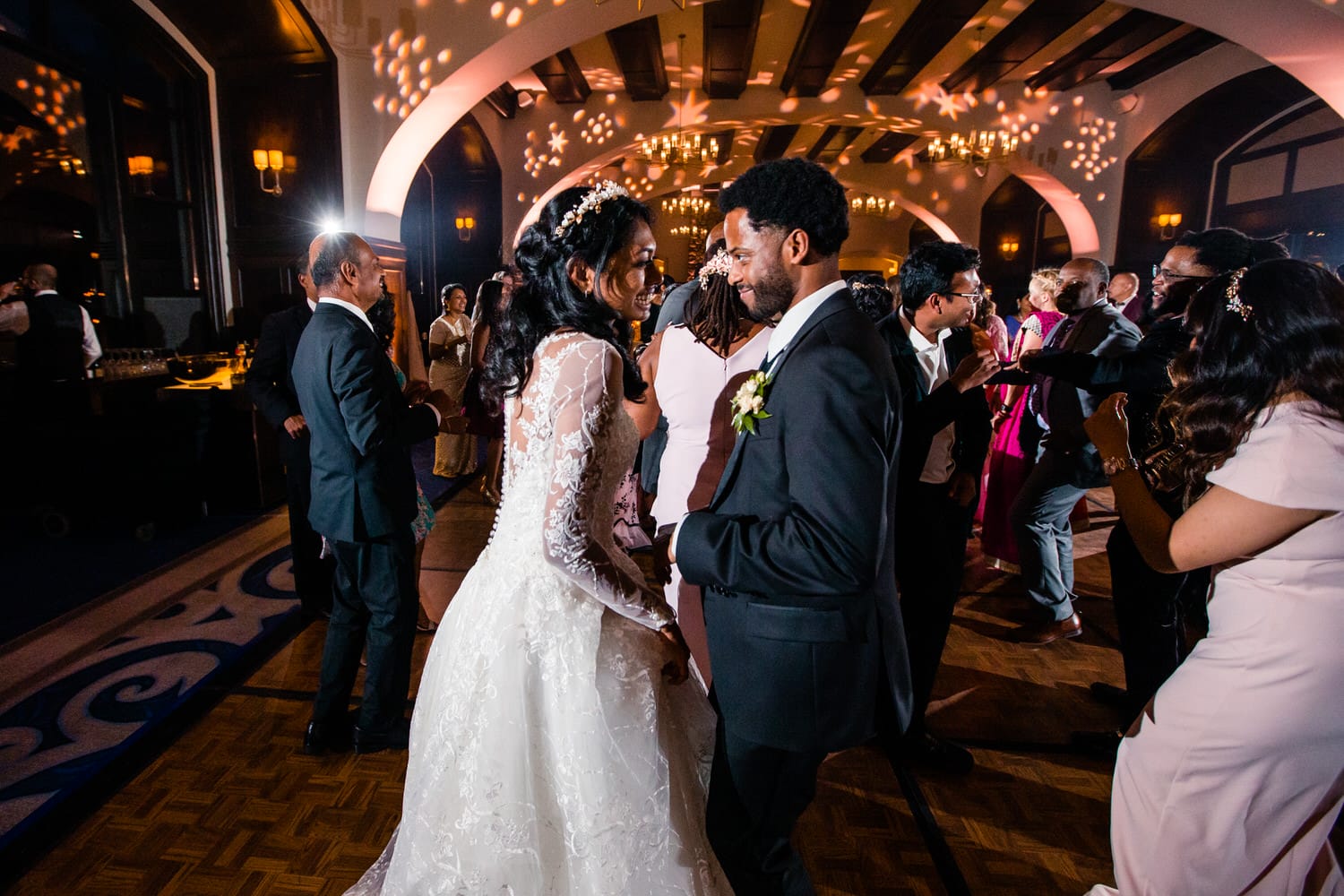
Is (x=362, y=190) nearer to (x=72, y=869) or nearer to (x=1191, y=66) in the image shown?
(x=72, y=869)

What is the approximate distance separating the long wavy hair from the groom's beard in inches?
33.5

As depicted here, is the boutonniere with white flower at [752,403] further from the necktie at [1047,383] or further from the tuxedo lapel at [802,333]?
the necktie at [1047,383]

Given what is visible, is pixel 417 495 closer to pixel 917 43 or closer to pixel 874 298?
pixel 874 298

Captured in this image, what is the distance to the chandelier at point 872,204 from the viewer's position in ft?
48.9

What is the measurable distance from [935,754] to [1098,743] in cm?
57

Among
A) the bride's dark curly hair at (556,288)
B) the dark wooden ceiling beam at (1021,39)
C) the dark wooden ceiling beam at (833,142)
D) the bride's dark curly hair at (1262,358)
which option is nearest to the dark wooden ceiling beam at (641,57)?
the dark wooden ceiling beam at (833,142)

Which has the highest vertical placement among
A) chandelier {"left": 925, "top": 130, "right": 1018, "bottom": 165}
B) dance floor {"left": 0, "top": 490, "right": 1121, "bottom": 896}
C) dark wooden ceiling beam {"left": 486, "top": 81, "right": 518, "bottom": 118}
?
dark wooden ceiling beam {"left": 486, "top": 81, "right": 518, "bottom": 118}

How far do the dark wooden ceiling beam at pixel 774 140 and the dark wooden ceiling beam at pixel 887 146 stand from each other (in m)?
1.38

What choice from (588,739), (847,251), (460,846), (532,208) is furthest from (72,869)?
(847,251)

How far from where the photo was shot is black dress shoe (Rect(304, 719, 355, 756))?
236cm

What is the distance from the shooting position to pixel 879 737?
2529mm

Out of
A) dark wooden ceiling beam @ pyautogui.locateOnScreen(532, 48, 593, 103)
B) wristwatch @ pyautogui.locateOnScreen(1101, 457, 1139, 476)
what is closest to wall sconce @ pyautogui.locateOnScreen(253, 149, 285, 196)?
dark wooden ceiling beam @ pyautogui.locateOnScreen(532, 48, 593, 103)

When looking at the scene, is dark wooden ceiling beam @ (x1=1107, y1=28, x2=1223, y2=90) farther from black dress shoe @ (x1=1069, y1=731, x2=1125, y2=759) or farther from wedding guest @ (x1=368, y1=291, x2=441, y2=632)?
wedding guest @ (x1=368, y1=291, x2=441, y2=632)

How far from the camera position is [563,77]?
8742mm
